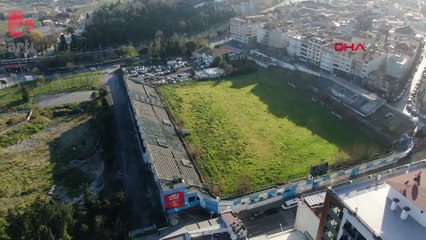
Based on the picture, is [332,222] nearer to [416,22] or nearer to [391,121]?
[391,121]

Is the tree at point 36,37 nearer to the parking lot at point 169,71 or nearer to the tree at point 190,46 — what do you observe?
the parking lot at point 169,71

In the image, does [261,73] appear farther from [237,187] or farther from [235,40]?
[237,187]

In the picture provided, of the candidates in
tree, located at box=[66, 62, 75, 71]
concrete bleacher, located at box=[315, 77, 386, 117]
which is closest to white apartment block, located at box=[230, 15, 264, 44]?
concrete bleacher, located at box=[315, 77, 386, 117]

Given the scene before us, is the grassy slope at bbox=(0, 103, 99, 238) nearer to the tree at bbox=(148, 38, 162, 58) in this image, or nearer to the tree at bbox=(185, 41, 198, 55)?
the tree at bbox=(148, 38, 162, 58)

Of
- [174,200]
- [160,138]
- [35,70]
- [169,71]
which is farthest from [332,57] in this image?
[35,70]

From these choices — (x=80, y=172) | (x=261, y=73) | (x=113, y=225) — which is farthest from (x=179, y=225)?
(x=261, y=73)

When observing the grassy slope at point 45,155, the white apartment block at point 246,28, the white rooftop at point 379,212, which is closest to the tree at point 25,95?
the grassy slope at point 45,155
